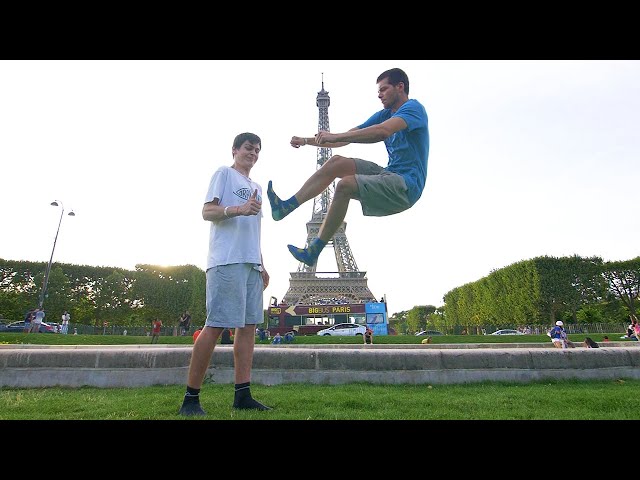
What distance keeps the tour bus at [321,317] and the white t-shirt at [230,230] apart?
31.2m

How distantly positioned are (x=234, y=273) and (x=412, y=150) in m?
2.00

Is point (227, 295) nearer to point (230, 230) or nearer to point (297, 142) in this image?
point (230, 230)

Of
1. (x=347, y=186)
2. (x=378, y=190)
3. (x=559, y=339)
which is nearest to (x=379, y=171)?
(x=378, y=190)

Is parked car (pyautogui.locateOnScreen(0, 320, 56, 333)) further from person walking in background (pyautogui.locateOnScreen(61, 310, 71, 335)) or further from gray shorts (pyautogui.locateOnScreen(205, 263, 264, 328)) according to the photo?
gray shorts (pyautogui.locateOnScreen(205, 263, 264, 328))

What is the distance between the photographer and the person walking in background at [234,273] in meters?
3.55

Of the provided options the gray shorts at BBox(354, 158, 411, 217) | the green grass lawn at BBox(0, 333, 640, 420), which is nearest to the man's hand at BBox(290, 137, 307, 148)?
the gray shorts at BBox(354, 158, 411, 217)

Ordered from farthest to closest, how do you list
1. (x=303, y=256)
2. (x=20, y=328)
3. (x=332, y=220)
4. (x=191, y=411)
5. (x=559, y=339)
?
1. (x=20, y=328)
2. (x=559, y=339)
3. (x=191, y=411)
4. (x=303, y=256)
5. (x=332, y=220)

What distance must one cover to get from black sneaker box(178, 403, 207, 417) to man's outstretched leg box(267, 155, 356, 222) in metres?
1.97

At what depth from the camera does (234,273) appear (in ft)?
12.1

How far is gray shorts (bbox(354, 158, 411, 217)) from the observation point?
9.07 ft

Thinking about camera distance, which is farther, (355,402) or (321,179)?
(355,402)

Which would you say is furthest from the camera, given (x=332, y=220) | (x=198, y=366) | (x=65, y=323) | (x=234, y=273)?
(x=65, y=323)
